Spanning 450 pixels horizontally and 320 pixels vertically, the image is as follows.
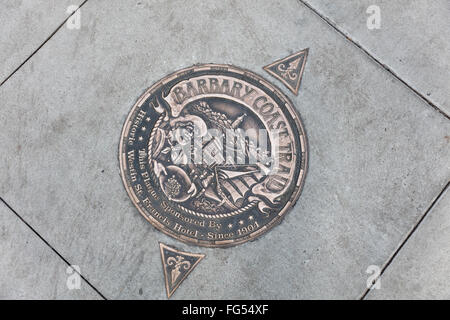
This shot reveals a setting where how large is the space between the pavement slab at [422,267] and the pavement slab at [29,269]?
7.65 feet

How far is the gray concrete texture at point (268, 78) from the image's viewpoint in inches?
111

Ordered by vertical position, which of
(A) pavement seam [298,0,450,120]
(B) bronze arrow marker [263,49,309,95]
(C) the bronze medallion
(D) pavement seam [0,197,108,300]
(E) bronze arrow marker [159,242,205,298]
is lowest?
(D) pavement seam [0,197,108,300]

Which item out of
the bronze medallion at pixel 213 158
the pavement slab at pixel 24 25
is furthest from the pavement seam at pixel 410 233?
the pavement slab at pixel 24 25

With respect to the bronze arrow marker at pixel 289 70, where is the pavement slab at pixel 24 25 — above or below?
below

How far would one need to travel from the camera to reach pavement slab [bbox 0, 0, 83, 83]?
308 cm

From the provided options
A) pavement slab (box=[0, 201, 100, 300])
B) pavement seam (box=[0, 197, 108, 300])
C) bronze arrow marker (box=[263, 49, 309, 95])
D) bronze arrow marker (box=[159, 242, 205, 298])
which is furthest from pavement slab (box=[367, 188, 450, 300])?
pavement slab (box=[0, 201, 100, 300])

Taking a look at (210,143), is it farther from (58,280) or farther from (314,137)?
(58,280)

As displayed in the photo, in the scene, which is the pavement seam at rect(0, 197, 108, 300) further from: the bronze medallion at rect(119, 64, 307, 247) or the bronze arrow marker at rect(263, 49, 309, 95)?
the bronze arrow marker at rect(263, 49, 309, 95)

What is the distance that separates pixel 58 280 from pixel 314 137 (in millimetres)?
2364

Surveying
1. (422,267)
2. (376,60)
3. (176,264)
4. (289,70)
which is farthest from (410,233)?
(176,264)

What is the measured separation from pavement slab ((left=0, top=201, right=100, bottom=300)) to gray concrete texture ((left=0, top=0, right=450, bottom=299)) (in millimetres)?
98

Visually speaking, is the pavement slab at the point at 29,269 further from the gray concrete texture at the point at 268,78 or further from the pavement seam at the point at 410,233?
the pavement seam at the point at 410,233

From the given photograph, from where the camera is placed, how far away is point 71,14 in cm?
310
